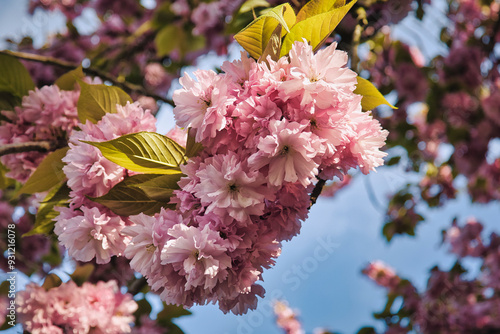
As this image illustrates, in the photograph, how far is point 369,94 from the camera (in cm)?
70

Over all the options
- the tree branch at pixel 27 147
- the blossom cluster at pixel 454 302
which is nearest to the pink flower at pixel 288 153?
the tree branch at pixel 27 147

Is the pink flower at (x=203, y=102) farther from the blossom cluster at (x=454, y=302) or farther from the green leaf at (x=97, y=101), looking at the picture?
the blossom cluster at (x=454, y=302)

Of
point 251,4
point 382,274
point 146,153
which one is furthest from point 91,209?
point 382,274

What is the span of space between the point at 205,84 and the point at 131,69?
7.95 ft

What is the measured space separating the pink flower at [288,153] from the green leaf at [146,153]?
176mm

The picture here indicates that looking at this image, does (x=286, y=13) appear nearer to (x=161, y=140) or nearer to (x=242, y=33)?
(x=242, y=33)

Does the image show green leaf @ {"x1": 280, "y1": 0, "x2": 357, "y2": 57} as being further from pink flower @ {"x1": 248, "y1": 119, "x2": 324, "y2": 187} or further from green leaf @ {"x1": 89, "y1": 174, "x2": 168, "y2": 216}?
green leaf @ {"x1": 89, "y1": 174, "x2": 168, "y2": 216}

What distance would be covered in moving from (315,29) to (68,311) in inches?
40.9

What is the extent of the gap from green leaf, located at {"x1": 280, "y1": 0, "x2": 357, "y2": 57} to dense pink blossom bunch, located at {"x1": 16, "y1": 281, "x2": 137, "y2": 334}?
0.96m

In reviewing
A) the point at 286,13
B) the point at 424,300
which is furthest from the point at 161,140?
the point at 424,300

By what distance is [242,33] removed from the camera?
2.16ft

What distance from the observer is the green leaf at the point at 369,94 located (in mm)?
689

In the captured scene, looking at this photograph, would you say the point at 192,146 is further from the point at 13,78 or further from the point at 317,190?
the point at 13,78

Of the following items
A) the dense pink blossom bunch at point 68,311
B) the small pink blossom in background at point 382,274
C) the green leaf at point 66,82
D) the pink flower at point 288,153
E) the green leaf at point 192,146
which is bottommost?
the small pink blossom in background at point 382,274
